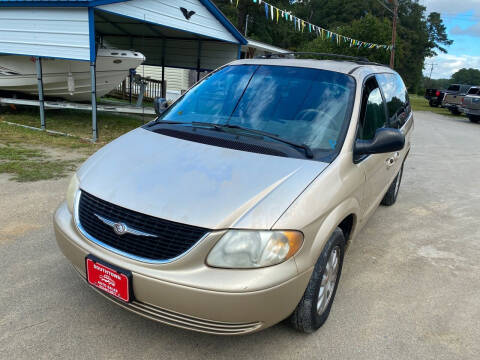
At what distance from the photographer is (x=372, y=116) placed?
3.36 m

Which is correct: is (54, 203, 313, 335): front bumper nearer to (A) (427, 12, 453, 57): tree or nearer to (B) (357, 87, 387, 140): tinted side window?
(B) (357, 87, 387, 140): tinted side window

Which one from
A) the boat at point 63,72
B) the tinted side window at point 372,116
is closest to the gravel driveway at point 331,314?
the tinted side window at point 372,116

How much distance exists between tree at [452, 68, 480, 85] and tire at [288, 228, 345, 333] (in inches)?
4708

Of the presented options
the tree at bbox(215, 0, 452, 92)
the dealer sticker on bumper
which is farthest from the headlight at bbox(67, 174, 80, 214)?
the tree at bbox(215, 0, 452, 92)

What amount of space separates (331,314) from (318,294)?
538mm

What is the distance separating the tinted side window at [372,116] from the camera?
3098mm

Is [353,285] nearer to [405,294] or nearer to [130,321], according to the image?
[405,294]

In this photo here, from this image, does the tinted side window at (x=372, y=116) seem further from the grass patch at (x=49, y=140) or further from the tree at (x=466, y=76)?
the tree at (x=466, y=76)

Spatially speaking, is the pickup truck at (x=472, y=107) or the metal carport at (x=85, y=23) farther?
the pickup truck at (x=472, y=107)

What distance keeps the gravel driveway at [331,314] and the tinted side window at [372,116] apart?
1.07m

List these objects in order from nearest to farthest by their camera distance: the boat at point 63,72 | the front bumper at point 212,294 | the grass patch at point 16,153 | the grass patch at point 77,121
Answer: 1. the front bumper at point 212,294
2. the grass patch at point 16,153
3. the grass patch at point 77,121
4. the boat at point 63,72

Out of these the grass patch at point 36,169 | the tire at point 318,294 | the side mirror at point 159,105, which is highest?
the side mirror at point 159,105

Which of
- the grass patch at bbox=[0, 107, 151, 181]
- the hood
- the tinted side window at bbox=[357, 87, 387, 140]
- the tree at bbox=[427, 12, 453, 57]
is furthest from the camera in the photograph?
the tree at bbox=[427, 12, 453, 57]

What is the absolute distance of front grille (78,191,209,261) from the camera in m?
2.03
